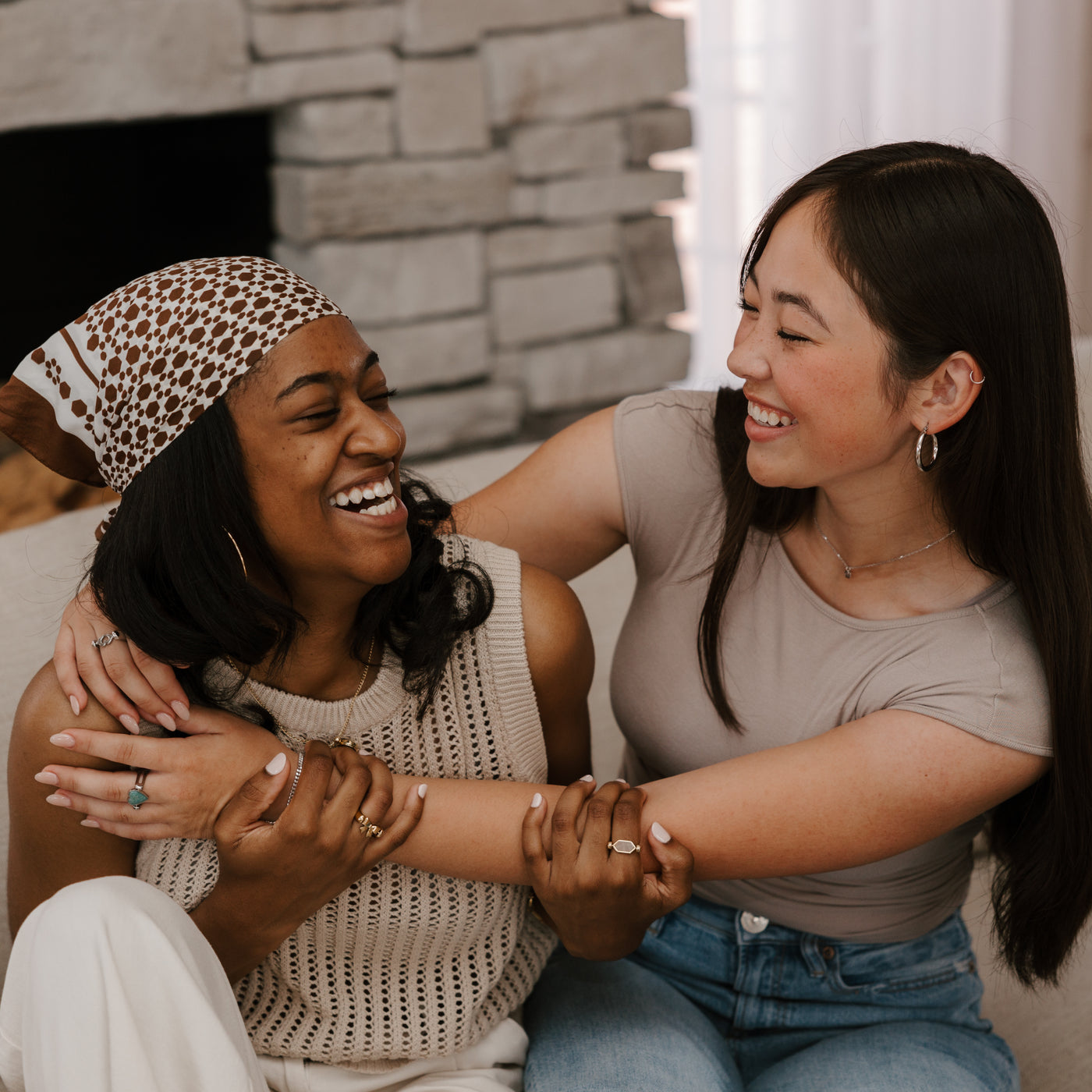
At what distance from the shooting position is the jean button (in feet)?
4.28

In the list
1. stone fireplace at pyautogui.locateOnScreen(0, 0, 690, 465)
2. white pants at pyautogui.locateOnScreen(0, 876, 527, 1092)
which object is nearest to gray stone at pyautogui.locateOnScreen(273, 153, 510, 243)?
stone fireplace at pyautogui.locateOnScreen(0, 0, 690, 465)

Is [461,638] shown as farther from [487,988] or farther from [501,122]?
[501,122]

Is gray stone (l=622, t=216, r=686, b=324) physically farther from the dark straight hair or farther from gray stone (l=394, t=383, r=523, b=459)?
the dark straight hair

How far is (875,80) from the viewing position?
11.5 ft

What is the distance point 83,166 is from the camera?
2.64 m

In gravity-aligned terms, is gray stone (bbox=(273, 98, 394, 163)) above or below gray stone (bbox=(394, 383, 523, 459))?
above

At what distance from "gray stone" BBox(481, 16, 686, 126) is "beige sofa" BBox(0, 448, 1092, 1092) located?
136 cm

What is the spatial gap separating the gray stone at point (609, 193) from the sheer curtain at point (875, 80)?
1.75 feet

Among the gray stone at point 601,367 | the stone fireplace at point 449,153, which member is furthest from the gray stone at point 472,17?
the gray stone at point 601,367

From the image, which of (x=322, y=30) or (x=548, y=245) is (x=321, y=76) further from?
(x=548, y=245)

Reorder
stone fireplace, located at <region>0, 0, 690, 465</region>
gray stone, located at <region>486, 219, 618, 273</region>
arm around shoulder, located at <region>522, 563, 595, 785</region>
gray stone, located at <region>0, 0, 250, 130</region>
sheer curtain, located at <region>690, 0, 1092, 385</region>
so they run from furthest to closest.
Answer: sheer curtain, located at <region>690, 0, 1092, 385</region> < gray stone, located at <region>486, 219, 618, 273</region> < stone fireplace, located at <region>0, 0, 690, 465</region> < gray stone, located at <region>0, 0, 250, 130</region> < arm around shoulder, located at <region>522, 563, 595, 785</region>

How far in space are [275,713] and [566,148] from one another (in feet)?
6.60

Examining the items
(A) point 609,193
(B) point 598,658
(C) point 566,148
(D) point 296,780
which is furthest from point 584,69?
(D) point 296,780

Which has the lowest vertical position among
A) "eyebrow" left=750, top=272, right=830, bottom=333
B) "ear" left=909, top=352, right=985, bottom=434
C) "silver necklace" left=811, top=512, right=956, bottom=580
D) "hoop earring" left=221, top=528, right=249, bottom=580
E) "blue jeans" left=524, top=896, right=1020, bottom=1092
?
"blue jeans" left=524, top=896, right=1020, bottom=1092
